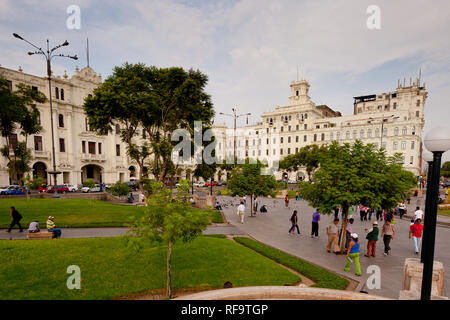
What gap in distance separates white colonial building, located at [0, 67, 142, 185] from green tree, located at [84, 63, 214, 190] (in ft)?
80.2

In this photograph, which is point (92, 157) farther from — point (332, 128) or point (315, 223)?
point (332, 128)

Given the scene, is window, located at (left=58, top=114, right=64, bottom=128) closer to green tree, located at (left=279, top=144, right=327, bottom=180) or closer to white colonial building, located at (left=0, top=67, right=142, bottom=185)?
white colonial building, located at (left=0, top=67, right=142, bottom=185)

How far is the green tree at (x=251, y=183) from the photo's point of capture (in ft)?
63.4

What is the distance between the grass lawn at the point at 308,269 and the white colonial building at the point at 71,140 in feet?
128

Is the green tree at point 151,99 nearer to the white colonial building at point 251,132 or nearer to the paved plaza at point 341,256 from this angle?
the white colonial building at point 251,132

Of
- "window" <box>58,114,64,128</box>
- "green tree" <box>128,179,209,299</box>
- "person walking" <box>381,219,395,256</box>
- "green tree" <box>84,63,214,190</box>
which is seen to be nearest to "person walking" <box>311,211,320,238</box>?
"person walking" <box>381,219,395,256</box>

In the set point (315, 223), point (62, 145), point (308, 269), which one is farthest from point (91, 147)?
point (308, 269)

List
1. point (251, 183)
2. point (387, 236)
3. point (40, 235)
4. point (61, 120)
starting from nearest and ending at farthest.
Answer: point (387, 236) < point (40, 235) < point (251, 183) < point (61, 120)

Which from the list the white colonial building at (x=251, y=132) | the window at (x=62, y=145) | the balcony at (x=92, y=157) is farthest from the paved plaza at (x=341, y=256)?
the window at (x=62, y=145)

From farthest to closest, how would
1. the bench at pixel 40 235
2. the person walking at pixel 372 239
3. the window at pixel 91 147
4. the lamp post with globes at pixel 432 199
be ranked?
1. the window at pixel 91 147
2. the bench at pixel 40 235
3. the person walking at pixel 372 239
4. the lamp post with globes at pixel 432 199

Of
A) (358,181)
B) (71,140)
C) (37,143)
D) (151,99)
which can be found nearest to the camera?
(358,181)

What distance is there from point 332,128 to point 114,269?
65.4 m

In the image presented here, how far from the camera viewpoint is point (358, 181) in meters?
9.36

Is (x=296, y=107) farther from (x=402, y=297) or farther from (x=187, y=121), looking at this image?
(x=402, y=297)
